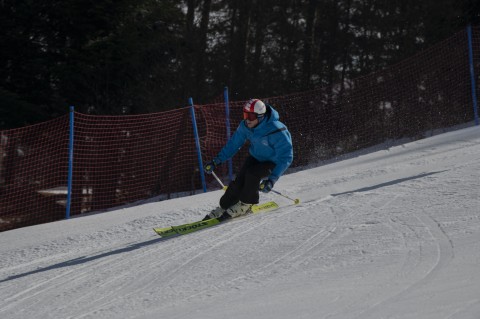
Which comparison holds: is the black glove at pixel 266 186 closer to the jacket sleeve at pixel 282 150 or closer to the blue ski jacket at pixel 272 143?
the blue ski jacket at pixel 272 143

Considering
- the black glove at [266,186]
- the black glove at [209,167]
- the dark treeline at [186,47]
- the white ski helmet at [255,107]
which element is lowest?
the black glove at [266,186]

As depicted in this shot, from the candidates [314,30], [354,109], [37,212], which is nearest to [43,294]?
[37,212]

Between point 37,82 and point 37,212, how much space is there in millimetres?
3332

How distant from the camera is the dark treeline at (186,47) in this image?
1343 cm

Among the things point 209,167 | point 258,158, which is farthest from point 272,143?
point 209,167

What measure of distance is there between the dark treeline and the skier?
20.7 ft

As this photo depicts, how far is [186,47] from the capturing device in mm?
16328

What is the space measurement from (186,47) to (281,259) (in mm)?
11401

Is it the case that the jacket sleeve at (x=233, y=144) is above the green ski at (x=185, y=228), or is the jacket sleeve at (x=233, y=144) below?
above

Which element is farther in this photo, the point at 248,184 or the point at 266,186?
the point at 248,184

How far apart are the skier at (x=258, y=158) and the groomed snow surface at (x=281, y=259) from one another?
32 cm

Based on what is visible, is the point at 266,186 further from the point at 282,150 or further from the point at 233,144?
the point at 233,144

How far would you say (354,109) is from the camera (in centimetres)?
1530

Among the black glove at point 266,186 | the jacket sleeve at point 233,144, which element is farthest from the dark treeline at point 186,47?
the black glove at point 266,186
